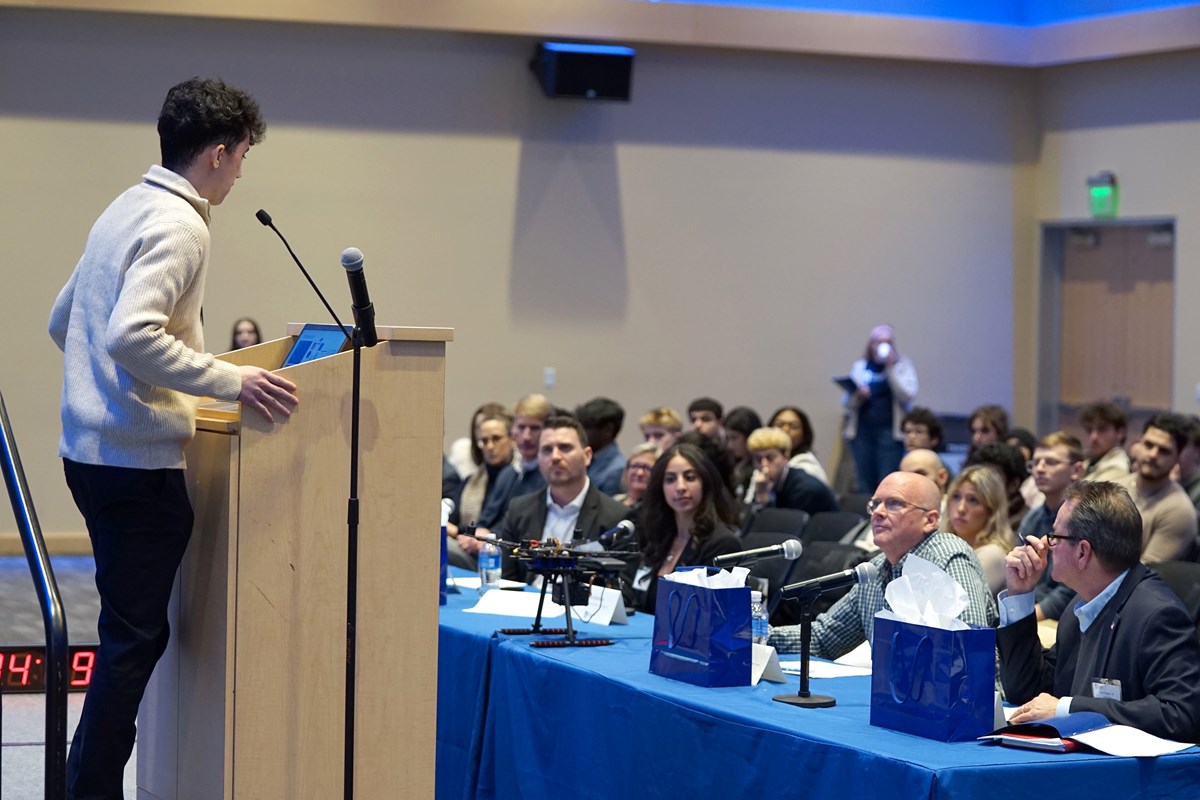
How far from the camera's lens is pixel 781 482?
23.9 ft

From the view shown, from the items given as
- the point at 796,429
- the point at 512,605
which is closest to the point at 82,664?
the point at 512,605

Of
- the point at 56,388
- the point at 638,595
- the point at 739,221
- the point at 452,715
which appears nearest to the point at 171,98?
the point at 452,715

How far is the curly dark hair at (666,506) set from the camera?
4688 millimetres

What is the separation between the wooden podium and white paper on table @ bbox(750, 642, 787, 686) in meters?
0.81

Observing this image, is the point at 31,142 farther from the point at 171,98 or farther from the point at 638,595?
the point at 171,98

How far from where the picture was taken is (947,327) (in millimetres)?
11734

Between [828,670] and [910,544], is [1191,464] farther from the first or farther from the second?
[828,670]

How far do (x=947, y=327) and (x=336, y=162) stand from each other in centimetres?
486

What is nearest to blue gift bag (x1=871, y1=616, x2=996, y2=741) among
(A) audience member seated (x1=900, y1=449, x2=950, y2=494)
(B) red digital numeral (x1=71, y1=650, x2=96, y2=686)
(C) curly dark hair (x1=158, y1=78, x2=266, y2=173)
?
(C) curly dark hair (x1=158, y1=78, x2=266, y2=173)

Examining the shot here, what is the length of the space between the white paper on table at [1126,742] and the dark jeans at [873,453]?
7940 mm

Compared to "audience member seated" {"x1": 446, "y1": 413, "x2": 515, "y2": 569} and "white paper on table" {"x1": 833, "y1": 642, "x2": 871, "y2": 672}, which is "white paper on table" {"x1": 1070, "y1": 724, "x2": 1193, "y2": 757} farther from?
"audience member seated" {"x1": 446, "y1": 413, "x2": 515, "y2": 569}

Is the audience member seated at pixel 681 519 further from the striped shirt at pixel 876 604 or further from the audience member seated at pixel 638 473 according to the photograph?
the audience member seated at pixel 638 473

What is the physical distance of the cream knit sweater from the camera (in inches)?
102

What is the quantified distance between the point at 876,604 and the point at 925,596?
34.2 inches
